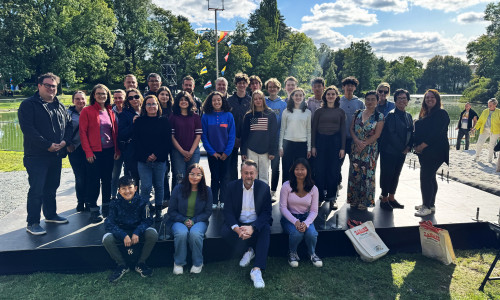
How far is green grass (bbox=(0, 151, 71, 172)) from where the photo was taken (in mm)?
8086

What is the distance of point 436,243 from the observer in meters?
3.54

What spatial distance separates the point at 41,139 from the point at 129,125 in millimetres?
1000

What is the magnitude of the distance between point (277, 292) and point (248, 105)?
271 centimetres

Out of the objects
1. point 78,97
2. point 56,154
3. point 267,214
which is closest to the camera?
point 267,214

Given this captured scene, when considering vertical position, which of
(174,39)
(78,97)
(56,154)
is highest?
(174,39)

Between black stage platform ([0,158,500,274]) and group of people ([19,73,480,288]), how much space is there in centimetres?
18

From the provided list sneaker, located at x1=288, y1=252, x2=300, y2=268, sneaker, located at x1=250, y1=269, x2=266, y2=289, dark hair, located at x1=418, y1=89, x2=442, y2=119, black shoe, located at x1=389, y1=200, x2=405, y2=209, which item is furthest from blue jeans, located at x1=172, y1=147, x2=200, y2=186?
dark hair, located at x1=418, y1=89, x2=442, y2=119

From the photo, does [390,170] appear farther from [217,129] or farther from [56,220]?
[56,220]

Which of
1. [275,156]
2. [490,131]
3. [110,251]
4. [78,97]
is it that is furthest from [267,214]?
[490,131]

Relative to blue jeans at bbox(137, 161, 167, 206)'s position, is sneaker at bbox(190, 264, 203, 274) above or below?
below

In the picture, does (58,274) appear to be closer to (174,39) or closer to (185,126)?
(185,126)

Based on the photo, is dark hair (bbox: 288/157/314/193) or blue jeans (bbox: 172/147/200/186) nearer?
dark hair (bbox: 288/157/314/193)

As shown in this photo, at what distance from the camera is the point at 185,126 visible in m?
4.07

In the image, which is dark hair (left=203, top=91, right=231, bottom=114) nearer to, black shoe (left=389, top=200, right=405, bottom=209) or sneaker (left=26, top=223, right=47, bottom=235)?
sneaker (left=26, top=223, right=47, bottom=235)
